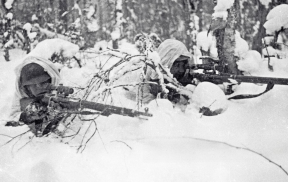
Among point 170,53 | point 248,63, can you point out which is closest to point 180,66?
point 170,53

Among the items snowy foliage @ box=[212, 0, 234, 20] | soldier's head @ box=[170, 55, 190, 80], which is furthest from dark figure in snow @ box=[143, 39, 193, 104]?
snowy foliage @ box=[212, 0, 234, 20]

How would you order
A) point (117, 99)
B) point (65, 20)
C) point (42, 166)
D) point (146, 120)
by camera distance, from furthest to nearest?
point (65, 20), point (117, 99), point (146, 120), point (42, 166)

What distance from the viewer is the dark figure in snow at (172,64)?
3104 millimetres

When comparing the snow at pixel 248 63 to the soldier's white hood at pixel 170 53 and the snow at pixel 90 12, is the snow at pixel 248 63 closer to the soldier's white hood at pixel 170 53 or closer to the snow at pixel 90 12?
the soldier's white hood at pixel 170 53

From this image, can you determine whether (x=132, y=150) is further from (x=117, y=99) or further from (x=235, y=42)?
(x=235, y=42)

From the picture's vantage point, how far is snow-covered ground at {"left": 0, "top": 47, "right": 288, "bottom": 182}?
1.69 m

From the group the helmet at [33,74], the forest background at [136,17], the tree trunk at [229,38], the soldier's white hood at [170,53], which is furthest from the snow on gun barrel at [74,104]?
the forest background at [136,17]

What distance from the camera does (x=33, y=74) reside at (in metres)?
3.06

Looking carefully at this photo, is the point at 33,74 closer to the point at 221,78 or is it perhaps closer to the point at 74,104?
the point at 74,104

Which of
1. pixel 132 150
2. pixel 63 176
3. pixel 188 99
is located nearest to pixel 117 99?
pixel 188 99

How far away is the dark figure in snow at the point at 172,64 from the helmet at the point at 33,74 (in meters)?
1.41

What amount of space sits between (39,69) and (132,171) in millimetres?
2064

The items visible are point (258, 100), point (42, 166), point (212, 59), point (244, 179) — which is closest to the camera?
point (244, 179)

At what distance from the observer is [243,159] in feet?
5.71
